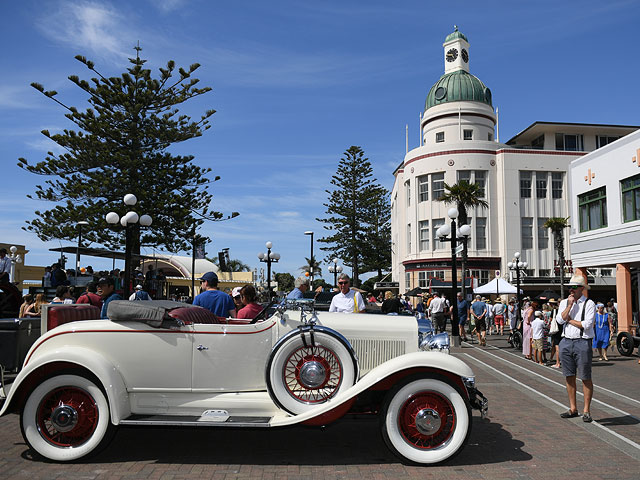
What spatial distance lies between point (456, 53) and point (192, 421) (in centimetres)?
5205

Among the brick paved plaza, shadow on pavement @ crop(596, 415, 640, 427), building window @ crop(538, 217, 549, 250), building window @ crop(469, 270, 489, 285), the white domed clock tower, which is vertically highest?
the white domed clock tower

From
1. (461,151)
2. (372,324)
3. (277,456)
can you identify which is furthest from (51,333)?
(461,151)

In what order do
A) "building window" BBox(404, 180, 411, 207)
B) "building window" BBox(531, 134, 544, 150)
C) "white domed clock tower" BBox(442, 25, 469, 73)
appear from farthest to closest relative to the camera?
"white domed clock tower" BBox(442, 25, 469, 73)
"building window" BBox(531, 134, 544, 150)
"building window" BBox(404, 180, 411, 207)

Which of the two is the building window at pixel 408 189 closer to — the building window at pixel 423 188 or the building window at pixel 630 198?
the building window at pixel 423 188

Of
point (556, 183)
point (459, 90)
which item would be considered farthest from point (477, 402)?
point (459, 90)

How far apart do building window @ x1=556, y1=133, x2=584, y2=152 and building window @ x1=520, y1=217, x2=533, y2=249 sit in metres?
7.97

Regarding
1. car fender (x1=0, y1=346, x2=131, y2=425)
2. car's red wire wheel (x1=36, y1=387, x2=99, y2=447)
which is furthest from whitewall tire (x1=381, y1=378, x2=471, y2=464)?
car's red wire wheel (x1=36, y1=387, x2=99, y2=447)

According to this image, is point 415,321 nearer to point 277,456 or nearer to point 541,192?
point 277,456

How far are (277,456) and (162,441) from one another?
135 cm

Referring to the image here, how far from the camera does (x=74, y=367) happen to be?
16.0ft

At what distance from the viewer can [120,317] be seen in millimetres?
4969

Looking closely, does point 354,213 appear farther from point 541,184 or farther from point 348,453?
point 348,453

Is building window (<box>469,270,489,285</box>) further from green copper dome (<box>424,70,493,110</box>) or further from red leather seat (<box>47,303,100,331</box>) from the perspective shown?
red leather seat (<box>47,303,100,331</box>)

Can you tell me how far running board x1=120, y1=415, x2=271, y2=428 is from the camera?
4.66 meters
